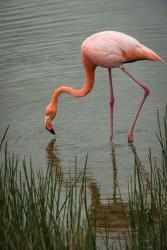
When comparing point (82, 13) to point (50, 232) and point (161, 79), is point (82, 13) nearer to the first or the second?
point (161, 79)

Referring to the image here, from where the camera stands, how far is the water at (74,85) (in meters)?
8.86

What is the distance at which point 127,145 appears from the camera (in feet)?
30.0

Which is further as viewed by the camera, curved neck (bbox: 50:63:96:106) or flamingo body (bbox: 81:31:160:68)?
curved neck (bbox: 50:63:96:106)

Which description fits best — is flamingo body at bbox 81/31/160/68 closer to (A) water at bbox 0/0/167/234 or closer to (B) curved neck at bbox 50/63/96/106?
(B) curved neck at bbox 50/63/96/106

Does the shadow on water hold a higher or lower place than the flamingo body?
lower

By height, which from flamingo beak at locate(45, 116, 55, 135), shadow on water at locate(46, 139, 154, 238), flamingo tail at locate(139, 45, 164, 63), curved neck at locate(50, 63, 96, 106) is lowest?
shadow on water at locate(46, 139, 154, 238)

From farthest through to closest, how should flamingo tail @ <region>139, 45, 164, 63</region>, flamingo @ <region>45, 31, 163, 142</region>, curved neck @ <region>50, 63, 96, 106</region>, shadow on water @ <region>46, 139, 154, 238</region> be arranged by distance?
curved neck @ <region>50, 63, 96, 106</region>
flamingo @ <region>45, 31, 163, 142</region>
flamingo tail @ <region>139, 45, 164, 63</region>
shadow on water @ <region>46, 139, 154, 238</region>

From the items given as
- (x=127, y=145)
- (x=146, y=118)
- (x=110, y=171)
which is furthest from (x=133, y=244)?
(x=146, y=118)

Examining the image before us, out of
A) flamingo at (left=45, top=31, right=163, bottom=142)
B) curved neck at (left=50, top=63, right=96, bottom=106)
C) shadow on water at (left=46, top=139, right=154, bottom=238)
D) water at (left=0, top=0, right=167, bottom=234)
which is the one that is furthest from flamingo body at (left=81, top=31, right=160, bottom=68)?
shadow on water at (left=46, top=139, right=154, bottom=238)

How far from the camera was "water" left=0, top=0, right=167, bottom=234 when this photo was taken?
886cm

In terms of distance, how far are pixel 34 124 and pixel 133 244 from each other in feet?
16.9

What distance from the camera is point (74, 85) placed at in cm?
1133

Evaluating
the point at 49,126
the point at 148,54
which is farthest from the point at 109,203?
the point at 148,54

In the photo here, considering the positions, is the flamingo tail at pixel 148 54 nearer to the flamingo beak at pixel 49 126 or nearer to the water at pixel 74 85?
the water at pixel 74 85
